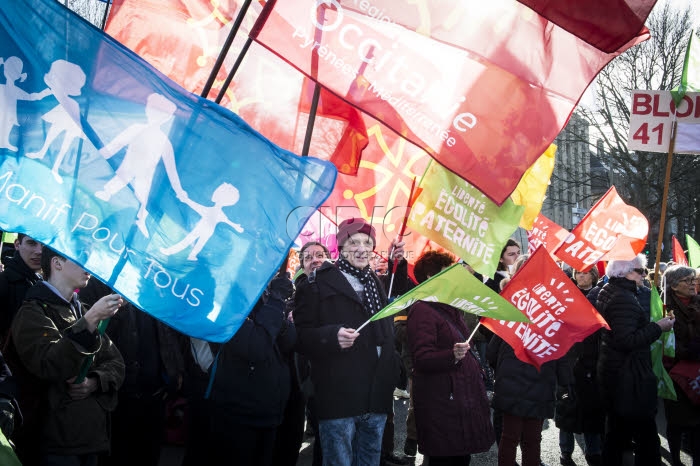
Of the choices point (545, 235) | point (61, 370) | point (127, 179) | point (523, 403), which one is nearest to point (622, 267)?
point (523, 403)

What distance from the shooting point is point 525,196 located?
6.71 meters

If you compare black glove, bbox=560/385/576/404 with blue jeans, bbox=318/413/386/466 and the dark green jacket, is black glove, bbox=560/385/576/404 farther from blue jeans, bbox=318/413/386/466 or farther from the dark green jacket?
the dark green jacket

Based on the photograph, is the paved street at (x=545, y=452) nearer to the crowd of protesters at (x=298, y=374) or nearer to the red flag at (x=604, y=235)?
the crowd of protesters at (x=298, y=374)

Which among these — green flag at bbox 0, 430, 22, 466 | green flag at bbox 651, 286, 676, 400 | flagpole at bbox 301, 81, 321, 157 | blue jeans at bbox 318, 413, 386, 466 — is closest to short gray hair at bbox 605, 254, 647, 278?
green flag at bbox 651, 286, 676, 400

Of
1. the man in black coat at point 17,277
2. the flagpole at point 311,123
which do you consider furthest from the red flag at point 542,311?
the man in black coat at point 17,277

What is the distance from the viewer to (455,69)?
376 cm

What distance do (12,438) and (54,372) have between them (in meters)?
0.37

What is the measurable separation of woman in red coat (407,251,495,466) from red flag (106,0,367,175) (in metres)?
1.42

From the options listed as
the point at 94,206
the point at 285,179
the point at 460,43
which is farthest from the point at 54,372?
the point at 460,43

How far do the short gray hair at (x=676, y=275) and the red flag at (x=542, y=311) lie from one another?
1509 mm

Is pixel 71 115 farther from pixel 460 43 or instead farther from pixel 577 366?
pixel 577 366

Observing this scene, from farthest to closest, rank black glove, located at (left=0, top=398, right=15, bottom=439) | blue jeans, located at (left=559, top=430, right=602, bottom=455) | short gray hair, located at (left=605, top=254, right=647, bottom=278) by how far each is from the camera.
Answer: blue jeans, located at (left=559, top=430, right=602, bottom=455)
short gray hair, located at (left=605, top=254, right=647, bottom=278)
black glove, located at (left=0, top=398, right=15, bottom=439)

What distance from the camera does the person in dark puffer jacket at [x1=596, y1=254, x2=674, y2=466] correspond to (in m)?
5.28

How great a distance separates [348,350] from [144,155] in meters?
1.89
